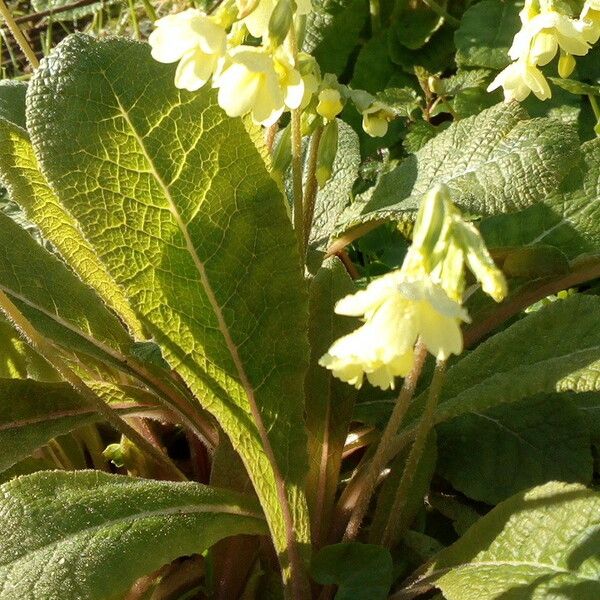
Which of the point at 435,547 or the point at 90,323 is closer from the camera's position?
the point at 435,547

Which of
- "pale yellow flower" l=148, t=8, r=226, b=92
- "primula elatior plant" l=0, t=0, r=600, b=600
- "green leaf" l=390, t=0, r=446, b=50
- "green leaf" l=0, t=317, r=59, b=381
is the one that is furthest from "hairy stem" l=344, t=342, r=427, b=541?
"green leaf" l=390, t=0, r=446, b=50

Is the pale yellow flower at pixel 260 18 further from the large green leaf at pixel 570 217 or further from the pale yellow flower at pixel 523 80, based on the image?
the large green leaf at pixel 570 217

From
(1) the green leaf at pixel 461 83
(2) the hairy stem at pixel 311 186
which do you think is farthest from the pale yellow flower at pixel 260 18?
(1) the green leaf at pixel 461 83

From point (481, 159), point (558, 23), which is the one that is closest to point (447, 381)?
point (481, 159)

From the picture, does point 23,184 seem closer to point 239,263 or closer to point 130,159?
point 130,159

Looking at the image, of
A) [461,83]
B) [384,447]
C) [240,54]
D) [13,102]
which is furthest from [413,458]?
[461,83]

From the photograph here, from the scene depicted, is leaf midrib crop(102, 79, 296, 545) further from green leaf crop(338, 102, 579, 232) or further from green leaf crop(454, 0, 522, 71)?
green leaf crop(454, 0, 522, 71)

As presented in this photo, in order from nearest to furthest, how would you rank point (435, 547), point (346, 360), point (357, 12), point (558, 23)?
point (346, 360)
point (558, 23)
point (435, 547)
point (357, 12)
